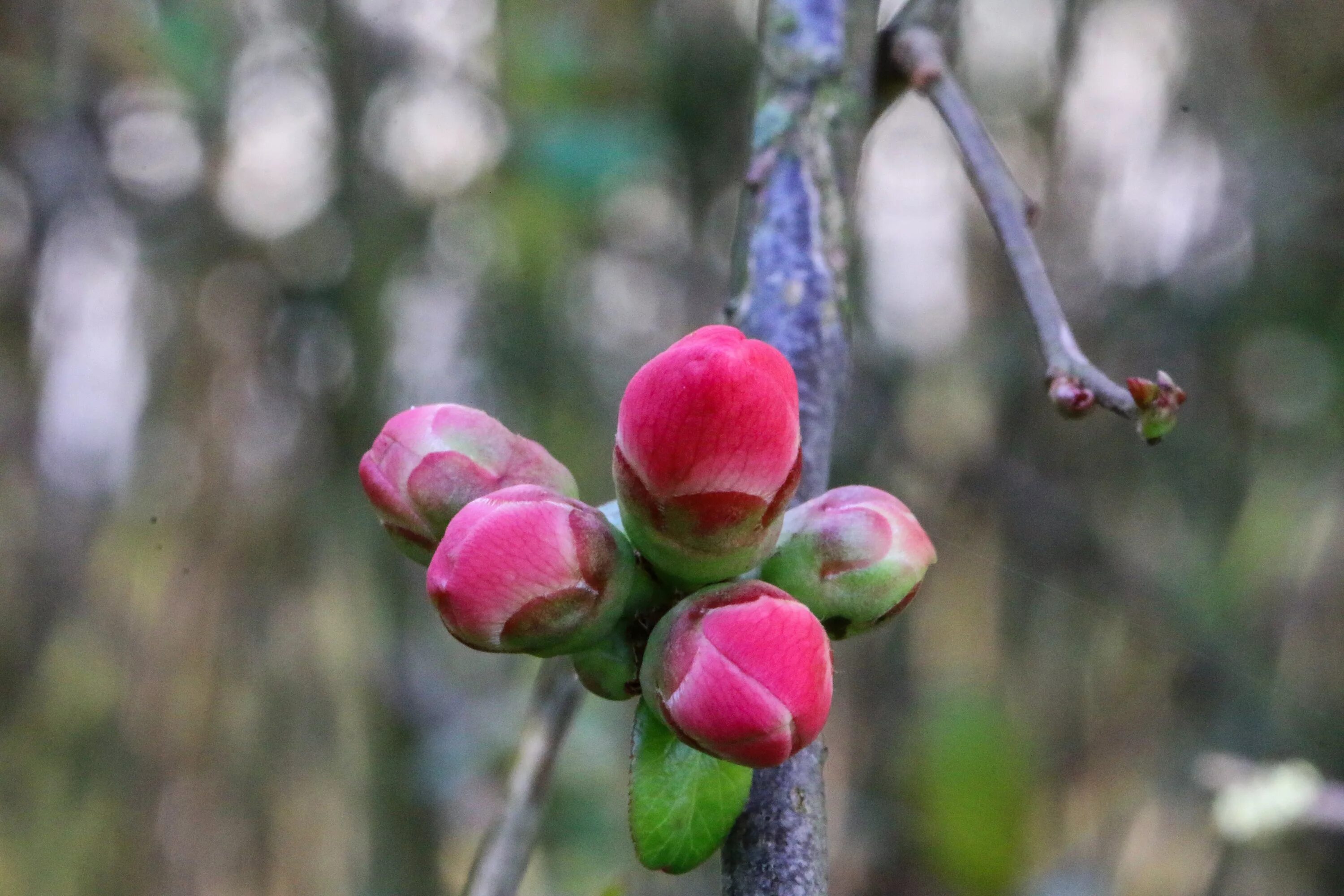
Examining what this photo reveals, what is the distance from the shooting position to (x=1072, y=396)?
22.1 inches

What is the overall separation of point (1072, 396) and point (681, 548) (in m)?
0.20

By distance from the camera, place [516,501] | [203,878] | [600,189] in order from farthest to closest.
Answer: [203,878]
[600,189]
[516,501]

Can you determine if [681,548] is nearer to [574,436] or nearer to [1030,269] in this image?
[1030,269]

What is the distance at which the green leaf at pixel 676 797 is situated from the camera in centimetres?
59

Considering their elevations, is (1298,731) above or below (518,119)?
below

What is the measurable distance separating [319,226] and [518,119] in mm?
695

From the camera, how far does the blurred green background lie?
2426 millimetres

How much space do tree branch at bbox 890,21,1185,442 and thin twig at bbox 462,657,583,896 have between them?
38 centimetres

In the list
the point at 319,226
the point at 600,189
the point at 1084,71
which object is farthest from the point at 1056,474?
the point at 319,226

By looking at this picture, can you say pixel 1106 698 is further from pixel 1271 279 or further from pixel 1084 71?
pixel 1084 71

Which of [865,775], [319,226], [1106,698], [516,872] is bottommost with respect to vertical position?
[865,775]

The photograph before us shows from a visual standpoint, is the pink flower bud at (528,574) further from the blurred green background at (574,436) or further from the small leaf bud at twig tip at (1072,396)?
the blurred green background at (574,436)

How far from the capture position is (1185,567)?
2.58m

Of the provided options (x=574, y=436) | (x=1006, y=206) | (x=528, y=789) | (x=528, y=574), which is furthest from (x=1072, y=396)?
(x=574, y=436)
